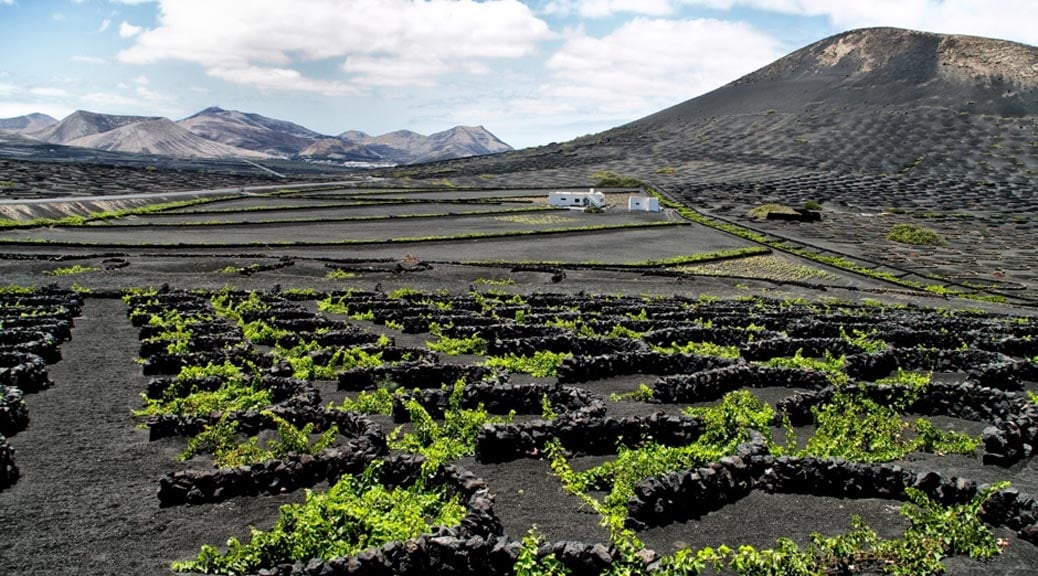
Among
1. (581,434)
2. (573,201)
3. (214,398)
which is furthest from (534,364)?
(573,201)

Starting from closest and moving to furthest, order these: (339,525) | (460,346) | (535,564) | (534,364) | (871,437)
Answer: (535,564) < (339,525) < (871,437) < (534,364) < (460,346)

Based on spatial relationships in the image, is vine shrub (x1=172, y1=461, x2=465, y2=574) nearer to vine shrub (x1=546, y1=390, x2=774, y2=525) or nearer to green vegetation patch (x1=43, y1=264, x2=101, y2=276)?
vine shrub (x1=546, y1=390, x2=774, y2=525)

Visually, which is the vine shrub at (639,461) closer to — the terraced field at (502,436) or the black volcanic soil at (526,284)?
the terraced field at (502,436)

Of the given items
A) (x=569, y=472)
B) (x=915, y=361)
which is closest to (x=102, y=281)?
(x=569, y=472)

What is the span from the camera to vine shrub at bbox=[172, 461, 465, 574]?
11781 millimetres

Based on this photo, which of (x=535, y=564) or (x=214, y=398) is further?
(x=214, y=398)

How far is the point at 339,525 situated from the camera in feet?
42.0

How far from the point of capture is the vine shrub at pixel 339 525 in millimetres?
11781

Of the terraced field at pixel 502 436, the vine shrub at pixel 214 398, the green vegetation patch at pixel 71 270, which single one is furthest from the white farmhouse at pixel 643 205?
the vine shrub at pixel 214 398

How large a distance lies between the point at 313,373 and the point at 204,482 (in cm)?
954

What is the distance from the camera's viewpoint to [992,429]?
17.2 meters

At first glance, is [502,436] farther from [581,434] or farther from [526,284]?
[526,284]

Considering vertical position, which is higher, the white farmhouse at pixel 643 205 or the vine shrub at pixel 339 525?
the white farmhouse at pixel 643 205

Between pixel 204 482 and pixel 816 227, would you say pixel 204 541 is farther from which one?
pixel 816 227
